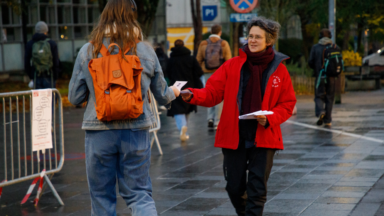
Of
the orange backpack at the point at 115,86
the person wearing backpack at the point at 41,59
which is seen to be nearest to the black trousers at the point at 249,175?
the orange backpack at the point at 115,86

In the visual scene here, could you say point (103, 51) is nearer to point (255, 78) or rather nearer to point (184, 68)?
point (255, 78)

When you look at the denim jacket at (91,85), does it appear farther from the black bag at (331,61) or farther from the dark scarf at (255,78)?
the black bag at (331,61)

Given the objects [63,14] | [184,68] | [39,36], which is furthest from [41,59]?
[63,14]

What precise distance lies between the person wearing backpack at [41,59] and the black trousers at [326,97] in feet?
16.8

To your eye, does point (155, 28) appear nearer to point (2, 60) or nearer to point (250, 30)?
point (2, 60)

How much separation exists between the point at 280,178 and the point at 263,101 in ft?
8.22

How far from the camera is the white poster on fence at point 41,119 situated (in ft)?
19.8

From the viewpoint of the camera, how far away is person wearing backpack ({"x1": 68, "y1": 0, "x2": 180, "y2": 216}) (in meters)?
3.73

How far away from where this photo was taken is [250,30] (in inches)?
181

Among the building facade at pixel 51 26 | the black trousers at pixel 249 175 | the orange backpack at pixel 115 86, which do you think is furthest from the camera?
the building facade at pixel 51 26

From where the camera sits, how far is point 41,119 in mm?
6121

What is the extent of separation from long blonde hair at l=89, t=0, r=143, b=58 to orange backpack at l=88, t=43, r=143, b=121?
7 centimetres

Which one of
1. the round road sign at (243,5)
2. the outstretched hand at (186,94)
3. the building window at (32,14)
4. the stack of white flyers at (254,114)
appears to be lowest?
the stack of white flyers at (254,114)

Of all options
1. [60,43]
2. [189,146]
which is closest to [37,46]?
[189,146]
